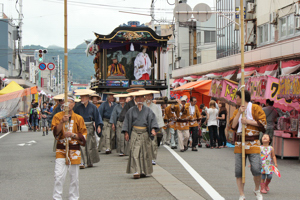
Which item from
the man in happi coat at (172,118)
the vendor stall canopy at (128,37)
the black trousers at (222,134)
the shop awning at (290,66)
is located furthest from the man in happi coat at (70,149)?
the vendor stall canopy at (128,37)

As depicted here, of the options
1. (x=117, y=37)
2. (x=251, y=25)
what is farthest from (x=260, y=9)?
(x=117, y=37)

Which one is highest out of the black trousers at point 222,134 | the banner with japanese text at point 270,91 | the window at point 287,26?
the window at point 287,26

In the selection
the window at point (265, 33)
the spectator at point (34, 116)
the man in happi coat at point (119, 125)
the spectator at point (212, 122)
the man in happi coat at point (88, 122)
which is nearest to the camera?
the man in happi coat at point (88, 122)

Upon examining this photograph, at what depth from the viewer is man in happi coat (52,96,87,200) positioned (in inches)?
270

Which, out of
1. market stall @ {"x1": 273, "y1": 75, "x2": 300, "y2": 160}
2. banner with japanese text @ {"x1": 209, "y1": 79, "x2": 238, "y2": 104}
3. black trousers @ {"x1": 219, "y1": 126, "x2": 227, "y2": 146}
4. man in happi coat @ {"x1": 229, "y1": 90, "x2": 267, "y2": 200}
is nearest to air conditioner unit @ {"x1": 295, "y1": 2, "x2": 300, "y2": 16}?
banner with japanese text @ {"x1": 209, "y1": 79, "x2": 238, "y2": 104}

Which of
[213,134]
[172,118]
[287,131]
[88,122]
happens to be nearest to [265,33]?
[213,134]

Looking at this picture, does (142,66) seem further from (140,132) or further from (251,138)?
(251,138)

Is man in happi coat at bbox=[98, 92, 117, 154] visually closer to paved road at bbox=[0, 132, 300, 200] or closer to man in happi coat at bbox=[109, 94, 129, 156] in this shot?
man in happi coat at bbox=[109, 94, 129, 156]

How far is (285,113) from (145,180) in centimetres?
648

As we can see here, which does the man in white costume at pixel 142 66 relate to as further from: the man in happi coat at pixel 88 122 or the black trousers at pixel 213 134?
the man in happi coat at pixel 88 122

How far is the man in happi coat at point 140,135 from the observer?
9586 mm

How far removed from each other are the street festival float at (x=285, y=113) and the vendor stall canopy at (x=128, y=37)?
5.36 meters

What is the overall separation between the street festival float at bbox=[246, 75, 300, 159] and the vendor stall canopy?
536 centimetres

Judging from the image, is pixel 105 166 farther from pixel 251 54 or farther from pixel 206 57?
pixel 206 57
